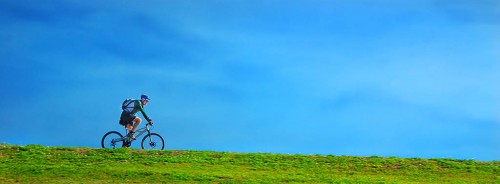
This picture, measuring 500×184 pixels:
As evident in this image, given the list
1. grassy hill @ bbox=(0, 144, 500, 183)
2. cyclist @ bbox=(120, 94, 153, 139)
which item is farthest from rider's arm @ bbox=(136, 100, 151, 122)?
grassy hill @ bbox=(0, 144, 500, 183)

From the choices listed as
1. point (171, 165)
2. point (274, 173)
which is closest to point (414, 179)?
point (274, 173)

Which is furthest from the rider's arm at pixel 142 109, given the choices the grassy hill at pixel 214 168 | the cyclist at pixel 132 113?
the grassy hill at pixel 214 168

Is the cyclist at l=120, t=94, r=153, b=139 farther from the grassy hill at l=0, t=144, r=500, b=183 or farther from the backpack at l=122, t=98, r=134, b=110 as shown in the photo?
the grassy hill at l=0, t=144, r=500, b=183

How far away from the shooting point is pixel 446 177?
1102 inches

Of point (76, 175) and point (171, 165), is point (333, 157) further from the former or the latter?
point (76, 175)

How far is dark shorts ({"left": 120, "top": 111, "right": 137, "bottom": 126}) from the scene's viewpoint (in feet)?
104

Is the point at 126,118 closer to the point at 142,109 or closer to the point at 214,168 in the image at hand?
the point at 142,109

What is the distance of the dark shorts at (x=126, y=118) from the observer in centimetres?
3172

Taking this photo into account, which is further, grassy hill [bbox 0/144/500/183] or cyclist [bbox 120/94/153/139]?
cyclist [bbox 120/94/153/139]

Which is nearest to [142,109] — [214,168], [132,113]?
[132,113]

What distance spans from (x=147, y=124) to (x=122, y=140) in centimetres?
159

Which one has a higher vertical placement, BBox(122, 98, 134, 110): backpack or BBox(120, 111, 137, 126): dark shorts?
BBox(122, 98, 134, 110): backpack

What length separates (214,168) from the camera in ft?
88.3

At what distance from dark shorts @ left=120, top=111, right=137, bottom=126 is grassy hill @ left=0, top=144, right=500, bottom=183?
6.97 ft
